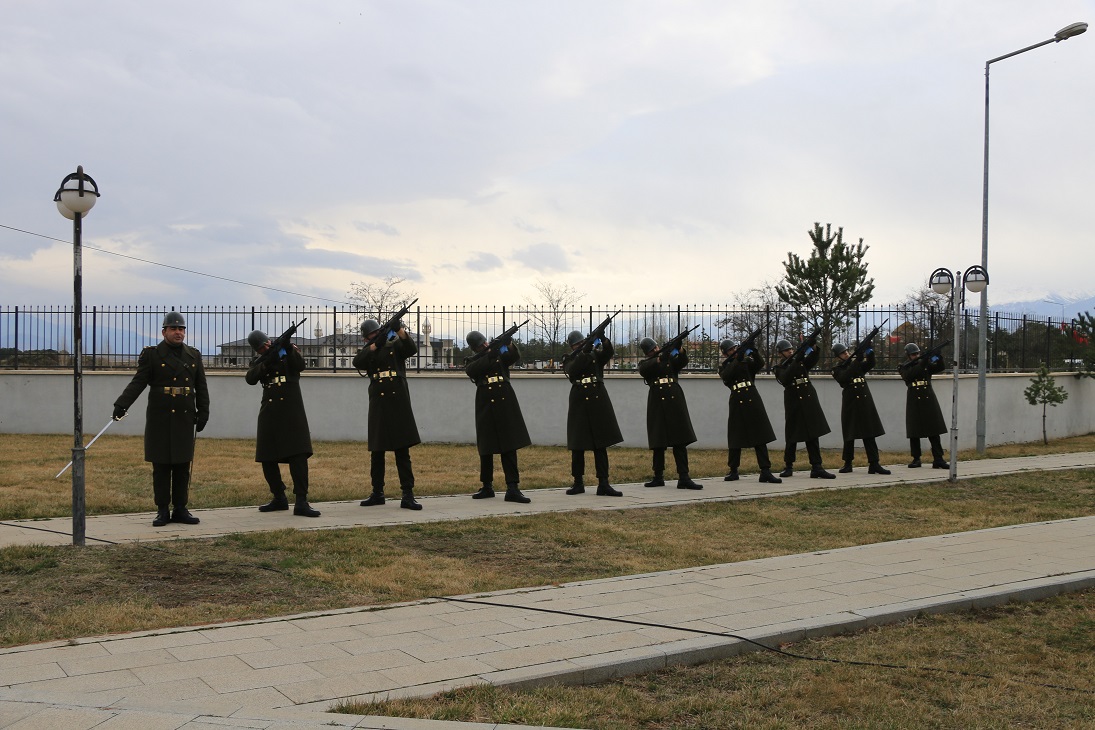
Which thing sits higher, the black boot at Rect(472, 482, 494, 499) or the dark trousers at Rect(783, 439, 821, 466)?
the dark trousers at Rect(783, 439, 821, 466)

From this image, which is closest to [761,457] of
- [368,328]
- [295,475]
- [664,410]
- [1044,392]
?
[664,410]

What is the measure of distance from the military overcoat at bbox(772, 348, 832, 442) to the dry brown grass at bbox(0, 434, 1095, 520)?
4.76ft

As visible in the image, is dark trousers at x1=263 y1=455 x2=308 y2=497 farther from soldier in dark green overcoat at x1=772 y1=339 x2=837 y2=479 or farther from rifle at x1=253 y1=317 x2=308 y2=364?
soldier in dark green overcoat at x1=772 y1=339 x2=837 y2=479

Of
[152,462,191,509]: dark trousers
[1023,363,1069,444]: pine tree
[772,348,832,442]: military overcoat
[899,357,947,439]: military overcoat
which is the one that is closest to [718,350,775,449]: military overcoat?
[772,348,832,442]: military overcoat

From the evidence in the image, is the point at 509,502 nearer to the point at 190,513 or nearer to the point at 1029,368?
the point at 190,513

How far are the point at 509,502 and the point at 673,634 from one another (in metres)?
6.45

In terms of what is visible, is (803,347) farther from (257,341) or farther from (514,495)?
(257,341)

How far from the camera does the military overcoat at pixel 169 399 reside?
9.94 metres

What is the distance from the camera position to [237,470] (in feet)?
50.8

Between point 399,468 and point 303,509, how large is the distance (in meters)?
1.24

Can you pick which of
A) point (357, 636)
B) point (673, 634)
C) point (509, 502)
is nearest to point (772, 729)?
point (673, 634)

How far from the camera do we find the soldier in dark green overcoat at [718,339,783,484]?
14883 millimetres

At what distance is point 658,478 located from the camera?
46.4 ft

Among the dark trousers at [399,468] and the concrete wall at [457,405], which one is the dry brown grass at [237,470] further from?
the dark trousers at [399,468]
